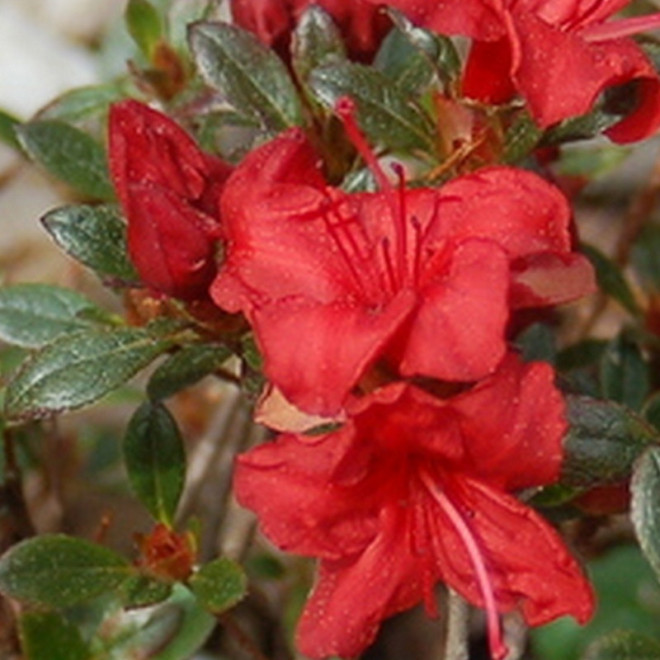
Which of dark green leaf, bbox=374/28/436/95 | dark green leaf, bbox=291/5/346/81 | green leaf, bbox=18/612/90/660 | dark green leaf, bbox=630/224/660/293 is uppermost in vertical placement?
dark green leaf, bbox=291/5/346/81

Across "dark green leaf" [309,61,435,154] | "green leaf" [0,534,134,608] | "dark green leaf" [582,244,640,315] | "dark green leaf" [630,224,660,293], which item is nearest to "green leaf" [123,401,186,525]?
"green leaf" [0,534,134,608]

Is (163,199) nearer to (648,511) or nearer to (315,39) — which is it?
(315,39)

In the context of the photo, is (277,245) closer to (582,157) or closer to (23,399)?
(23,399)

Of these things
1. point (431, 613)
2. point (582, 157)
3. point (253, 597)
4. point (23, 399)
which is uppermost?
point (23, 399)

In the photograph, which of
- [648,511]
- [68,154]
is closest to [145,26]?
[68,154]

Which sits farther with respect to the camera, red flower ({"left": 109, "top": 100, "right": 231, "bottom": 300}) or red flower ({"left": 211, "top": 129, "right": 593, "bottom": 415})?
red flower ({"left": 109, "top": 100, "right": 231, "bottom": 300})

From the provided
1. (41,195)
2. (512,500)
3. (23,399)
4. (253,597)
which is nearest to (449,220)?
(512,500)

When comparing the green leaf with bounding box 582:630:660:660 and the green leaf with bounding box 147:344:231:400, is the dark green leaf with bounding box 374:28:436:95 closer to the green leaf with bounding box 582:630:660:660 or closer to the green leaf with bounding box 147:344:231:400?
the green leaf with bounding box 147:344:231:400
